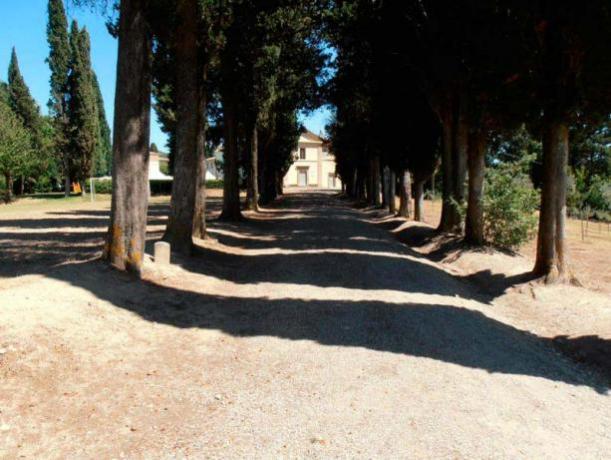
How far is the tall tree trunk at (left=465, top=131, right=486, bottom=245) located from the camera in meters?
15.1

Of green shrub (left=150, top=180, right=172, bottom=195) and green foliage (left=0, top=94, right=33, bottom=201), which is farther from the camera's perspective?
green shrub (left=150, top=180, right=172, bottom=195)

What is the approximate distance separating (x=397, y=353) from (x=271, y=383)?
1597 mm

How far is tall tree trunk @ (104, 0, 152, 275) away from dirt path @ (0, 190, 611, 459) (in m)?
0.58

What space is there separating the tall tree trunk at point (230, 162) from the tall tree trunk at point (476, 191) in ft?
32.9

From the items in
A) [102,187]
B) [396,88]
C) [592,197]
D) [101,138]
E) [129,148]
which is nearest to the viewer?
[129,148]

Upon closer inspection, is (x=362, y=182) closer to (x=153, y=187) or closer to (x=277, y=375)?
(x=153, y=187)

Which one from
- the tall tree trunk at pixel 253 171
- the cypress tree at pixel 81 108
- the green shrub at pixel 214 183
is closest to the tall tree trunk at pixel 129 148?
the tall tree trunk at pixel 253 171

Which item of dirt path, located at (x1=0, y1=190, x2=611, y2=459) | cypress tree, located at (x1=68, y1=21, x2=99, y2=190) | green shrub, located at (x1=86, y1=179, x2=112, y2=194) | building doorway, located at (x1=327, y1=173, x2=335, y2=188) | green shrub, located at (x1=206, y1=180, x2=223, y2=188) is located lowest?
dirt path, located at (x1=0, y1=190, x2=611, y2=459)

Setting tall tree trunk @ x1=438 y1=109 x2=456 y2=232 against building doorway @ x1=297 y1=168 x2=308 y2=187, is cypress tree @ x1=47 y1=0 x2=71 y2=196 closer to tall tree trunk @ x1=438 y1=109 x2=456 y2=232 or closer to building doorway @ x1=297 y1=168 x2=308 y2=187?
tall tree trunk @ x1=438 y1=109 x2=456 y2=232

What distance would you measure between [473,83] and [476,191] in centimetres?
296

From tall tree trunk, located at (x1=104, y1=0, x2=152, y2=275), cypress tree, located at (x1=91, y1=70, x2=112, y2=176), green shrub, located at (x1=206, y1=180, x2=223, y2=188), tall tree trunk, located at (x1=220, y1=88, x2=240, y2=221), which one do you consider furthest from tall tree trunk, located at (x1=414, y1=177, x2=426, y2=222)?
green shrub, located at (x1=206, y1=180, x2=223, y2=188)

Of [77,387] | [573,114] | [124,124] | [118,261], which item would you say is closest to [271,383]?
[77,387]

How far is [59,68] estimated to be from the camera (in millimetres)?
49938

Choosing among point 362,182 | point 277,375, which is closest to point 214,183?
point 362,182
